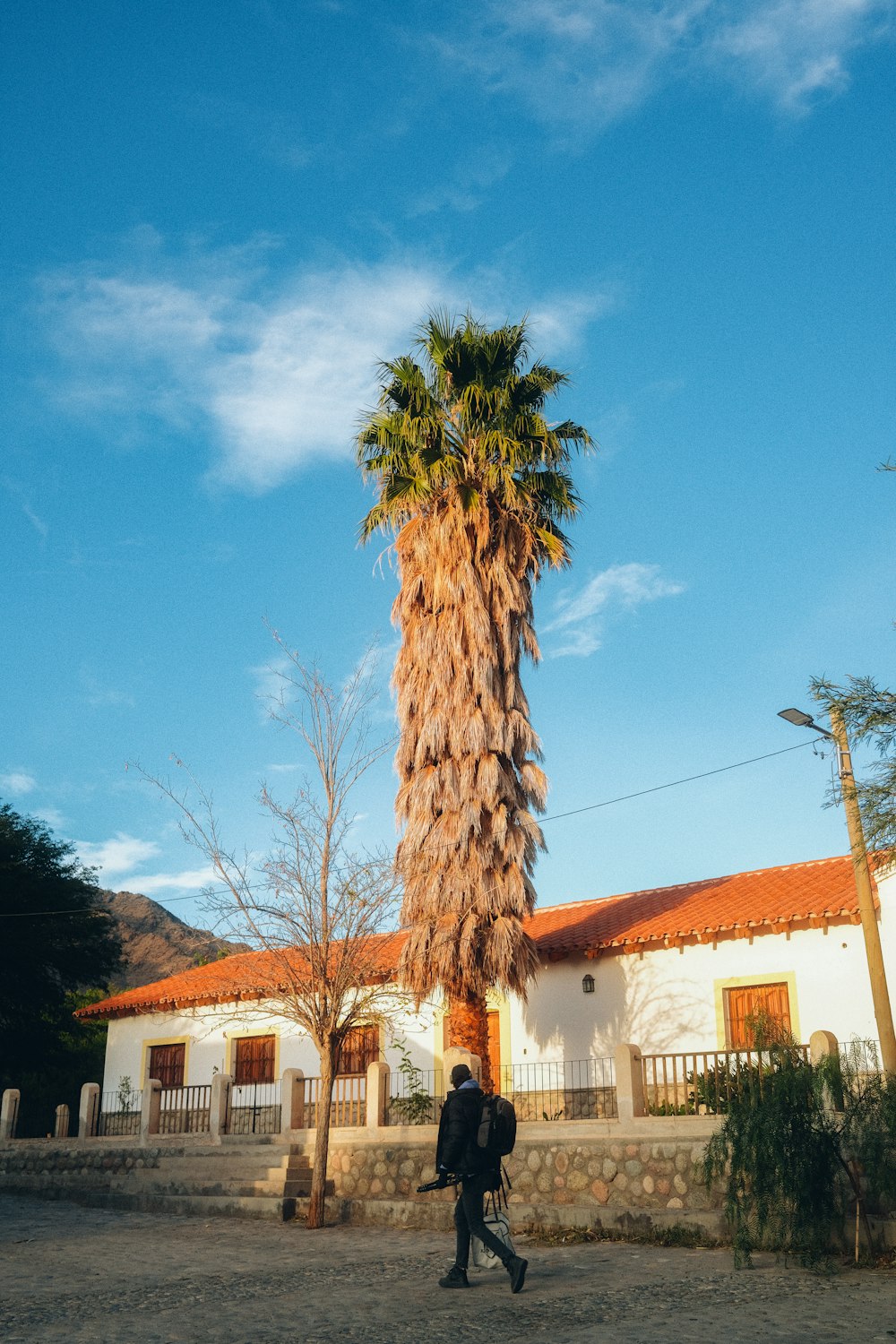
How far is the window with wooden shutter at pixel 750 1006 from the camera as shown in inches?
727

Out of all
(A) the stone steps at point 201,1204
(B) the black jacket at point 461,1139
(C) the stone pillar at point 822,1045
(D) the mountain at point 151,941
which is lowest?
(A) the stone steps at point 201,1204

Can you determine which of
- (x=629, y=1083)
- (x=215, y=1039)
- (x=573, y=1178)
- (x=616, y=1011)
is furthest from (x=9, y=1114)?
(x=629, y=1083)

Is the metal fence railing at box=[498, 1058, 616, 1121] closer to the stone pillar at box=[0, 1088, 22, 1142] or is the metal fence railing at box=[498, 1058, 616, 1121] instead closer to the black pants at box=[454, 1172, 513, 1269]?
the black pants at box=[454, 1172, 513, 1269]

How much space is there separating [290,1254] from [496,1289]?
150 inches

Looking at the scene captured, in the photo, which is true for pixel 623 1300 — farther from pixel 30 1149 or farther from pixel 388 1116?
pixel 30 1149

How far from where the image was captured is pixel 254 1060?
25.5 m

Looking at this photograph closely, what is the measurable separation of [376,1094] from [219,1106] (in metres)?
4.16

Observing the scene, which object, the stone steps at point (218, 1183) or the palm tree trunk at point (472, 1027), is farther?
the palm tree trunk at point (472, 1027)

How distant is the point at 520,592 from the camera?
64.7 feet

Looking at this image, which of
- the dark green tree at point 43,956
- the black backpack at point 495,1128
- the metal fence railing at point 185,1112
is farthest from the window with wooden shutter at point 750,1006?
the dark green tree at point 43,956

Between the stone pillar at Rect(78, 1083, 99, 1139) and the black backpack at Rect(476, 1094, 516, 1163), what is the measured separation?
52.5 ft

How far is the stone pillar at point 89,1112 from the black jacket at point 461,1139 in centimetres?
1586

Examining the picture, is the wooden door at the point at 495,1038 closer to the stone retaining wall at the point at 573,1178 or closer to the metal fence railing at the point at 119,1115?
the stone retaining wall at the point at 573,1178

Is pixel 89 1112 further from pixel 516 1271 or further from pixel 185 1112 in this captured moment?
pixel 516 1271
